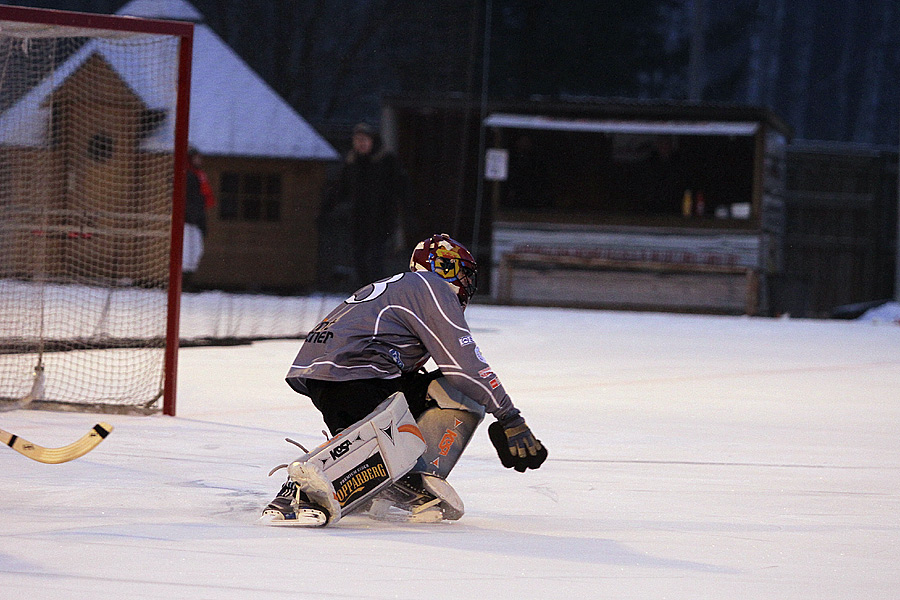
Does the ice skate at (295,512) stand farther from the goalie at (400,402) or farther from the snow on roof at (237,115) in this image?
the snow on roof at (237,115)

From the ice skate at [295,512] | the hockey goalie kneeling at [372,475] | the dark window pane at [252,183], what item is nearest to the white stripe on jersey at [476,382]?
the hockey goalie kneeling at [372,475]

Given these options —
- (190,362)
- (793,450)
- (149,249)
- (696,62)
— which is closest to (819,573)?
(793,450)

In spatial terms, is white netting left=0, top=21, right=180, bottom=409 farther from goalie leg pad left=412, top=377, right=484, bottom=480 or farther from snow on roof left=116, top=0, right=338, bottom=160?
goalie leg pad left=412, top=377, right=484, bottom=480

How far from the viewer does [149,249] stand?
14617 millimetres

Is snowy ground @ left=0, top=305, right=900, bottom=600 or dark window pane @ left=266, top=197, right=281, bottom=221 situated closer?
snowy ground @ left=0, top=305, right=900, bottom=600

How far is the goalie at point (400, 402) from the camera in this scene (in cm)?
347

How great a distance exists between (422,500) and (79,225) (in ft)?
29.5

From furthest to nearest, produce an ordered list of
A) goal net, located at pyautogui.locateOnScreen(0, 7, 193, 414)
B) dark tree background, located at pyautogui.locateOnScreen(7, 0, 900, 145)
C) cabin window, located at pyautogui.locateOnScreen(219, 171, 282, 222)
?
cabin window, located at pyautogui.locateOnScreen(219, 171, 282, 222)
dark tree background, located at pyautogui.locateOnScreen(7, 0, 900, 145)
goal net, located at pyautogui.locateOnScreen(0, 7, 193, 414)

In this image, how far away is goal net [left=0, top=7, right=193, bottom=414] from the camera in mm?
5992

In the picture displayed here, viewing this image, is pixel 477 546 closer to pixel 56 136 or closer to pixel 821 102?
pixel 56 136

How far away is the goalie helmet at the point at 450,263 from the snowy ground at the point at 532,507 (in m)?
0.70

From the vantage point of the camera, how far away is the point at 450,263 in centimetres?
371

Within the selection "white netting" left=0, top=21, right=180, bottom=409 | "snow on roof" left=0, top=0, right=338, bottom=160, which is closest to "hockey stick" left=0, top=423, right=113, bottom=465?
"white netting" left=0, top=21, right=180, bottom=409

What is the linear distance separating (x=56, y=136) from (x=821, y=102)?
24.1 meters
